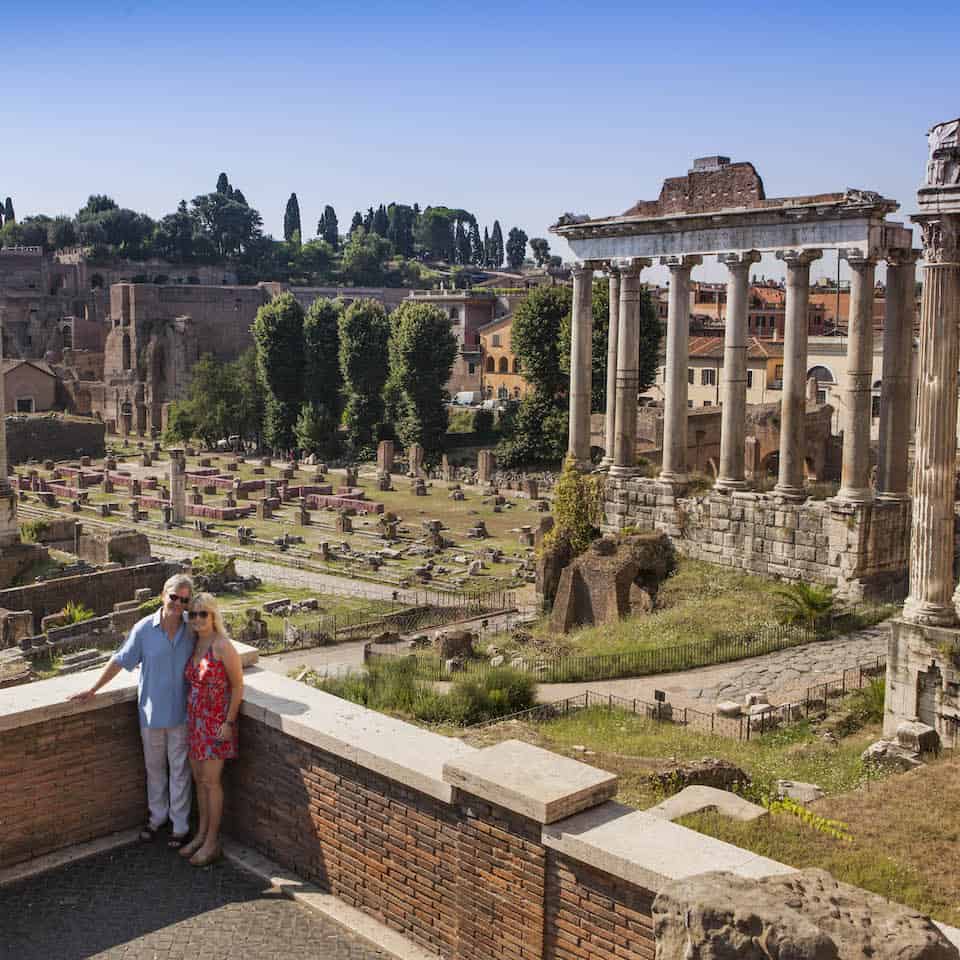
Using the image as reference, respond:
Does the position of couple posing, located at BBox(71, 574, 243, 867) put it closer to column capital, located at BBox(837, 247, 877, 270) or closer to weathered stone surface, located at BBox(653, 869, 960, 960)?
weathered stone surface, located at BBox(653, 869, 960, 960)

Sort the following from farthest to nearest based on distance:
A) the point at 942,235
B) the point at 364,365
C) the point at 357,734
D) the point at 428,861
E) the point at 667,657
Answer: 1. the point at 364,365
2. the point at 667,657
3. the point at 942,235
4. the point at 357,734
5. the point at 428,861

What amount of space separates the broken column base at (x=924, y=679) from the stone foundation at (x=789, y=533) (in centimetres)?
630

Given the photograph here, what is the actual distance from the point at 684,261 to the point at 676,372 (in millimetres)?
2044

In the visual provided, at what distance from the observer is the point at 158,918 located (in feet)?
20.3

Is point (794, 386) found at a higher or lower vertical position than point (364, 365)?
higher

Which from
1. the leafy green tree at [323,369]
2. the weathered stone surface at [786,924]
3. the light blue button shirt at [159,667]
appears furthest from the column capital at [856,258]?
the leafy green tree at [323,369]

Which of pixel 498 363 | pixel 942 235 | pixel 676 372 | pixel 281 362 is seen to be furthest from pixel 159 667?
pixel 498 363

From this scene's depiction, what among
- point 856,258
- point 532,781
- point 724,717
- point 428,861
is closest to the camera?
point 532,781

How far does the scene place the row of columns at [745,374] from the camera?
66.1 ft

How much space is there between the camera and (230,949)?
594cm

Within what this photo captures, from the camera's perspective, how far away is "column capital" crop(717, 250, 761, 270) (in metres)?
21.4

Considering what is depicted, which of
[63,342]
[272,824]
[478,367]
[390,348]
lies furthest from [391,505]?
[63,342]

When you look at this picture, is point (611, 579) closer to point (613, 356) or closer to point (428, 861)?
point (613, 356)

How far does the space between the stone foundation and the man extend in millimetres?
15159
